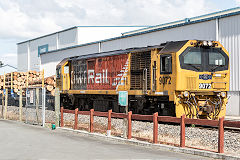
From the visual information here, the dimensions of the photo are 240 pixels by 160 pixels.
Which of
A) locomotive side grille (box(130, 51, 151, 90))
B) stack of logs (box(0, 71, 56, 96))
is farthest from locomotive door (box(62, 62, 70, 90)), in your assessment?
locomotive side grille (box(130, 51, 151, 90))

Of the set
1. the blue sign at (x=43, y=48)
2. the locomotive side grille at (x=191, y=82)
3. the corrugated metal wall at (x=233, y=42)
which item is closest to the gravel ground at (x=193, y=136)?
the locomotive side grille at (x=191, y=82)

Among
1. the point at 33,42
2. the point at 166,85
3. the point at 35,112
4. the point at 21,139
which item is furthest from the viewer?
the point at 33,42

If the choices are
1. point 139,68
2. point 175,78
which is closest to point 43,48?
point 139,68

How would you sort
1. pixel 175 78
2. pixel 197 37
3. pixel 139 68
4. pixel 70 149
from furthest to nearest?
1. pixel 197 37
2. pixel 139 68
3. pixel 175 78
4. pixel 70 149

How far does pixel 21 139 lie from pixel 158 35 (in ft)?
62.1

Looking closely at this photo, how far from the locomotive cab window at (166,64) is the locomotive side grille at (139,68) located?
4.09 feet

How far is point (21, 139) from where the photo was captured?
12.8m

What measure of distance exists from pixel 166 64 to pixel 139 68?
8.17 feet

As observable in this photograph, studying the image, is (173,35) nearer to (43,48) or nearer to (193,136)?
(193,136)

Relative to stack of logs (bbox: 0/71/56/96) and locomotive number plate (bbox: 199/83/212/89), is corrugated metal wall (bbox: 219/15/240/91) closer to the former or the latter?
locomotive number plate (bbox: 199/83/212/89)

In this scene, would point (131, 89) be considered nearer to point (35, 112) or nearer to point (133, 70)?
point (133, 70)

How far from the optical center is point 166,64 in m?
16.9

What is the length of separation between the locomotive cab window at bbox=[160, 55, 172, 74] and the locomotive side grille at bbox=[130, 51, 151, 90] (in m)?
1.25

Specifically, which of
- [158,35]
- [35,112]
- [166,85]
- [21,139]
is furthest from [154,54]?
[158,35]
